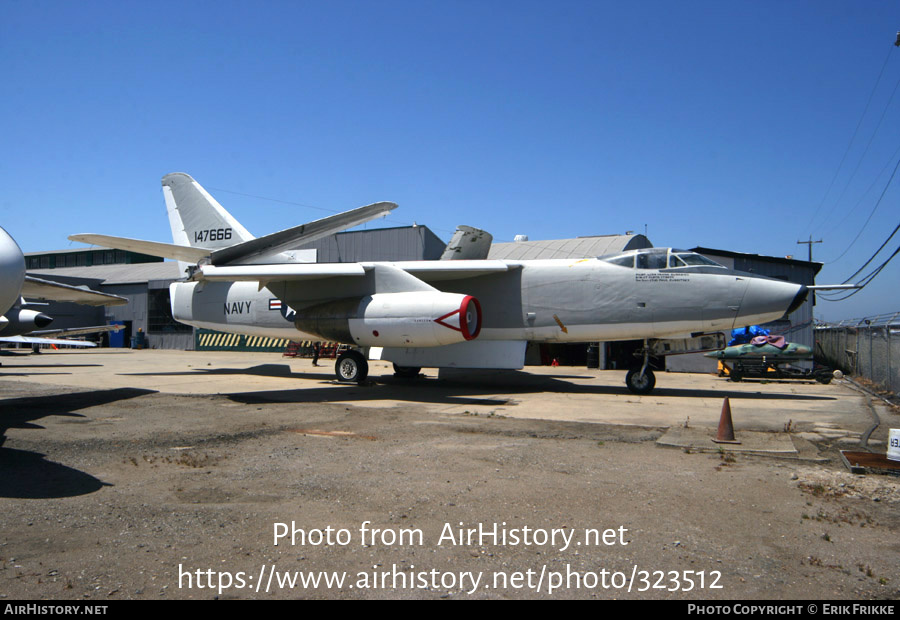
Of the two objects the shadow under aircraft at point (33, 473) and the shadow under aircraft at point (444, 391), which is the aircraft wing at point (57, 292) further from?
the shadow under aircraft at point (444, 391)

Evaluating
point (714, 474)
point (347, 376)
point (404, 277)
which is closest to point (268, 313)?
point (347, 376)

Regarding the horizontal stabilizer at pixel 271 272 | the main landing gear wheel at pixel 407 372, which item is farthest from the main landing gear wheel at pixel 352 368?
the horizontal stabilizer at pixel 271 272

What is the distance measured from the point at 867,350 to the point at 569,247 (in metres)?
13.5

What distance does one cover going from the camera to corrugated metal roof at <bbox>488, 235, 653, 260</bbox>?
26617 millimetres

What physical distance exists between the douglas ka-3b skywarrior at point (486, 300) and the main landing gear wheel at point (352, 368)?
0.03m

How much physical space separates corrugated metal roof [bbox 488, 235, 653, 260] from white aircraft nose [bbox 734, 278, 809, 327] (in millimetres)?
14167

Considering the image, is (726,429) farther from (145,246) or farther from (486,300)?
(145,246)

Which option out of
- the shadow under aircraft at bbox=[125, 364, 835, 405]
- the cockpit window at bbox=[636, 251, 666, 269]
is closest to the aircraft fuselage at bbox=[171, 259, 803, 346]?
the cockpit window at bbox=[636, 251, 666, 269]

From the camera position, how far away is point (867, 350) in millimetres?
17984

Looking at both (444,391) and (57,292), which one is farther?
(444,391)

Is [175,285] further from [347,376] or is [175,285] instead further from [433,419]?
[433,419]

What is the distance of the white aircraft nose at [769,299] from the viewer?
11.4m

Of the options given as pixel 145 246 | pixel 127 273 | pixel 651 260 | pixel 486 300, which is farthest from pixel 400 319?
pixel 127 273
